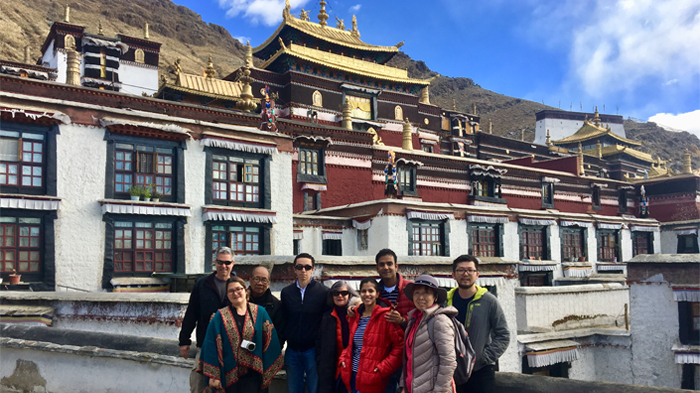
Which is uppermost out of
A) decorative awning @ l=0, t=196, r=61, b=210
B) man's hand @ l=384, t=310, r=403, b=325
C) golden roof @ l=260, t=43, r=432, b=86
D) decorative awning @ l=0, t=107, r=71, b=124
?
golden roof @ l=260, t=43, r=432, b=86

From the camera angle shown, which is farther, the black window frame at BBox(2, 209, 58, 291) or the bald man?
the black window frame at BBox(2, 209, 58, 291)

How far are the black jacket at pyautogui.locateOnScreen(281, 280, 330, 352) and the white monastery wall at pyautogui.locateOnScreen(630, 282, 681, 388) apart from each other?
16777mm

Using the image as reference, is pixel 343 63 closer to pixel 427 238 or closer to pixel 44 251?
pixel 427 238

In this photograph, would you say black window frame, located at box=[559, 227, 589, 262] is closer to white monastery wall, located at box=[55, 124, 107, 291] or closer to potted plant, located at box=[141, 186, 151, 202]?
potted plant, located at box=[141, 186, 151, 202]

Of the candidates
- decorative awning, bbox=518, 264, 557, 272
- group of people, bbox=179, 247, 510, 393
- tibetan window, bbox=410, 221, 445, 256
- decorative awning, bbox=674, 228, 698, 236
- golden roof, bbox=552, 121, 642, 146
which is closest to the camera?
group of people, bbox=179, 247, 510, 393

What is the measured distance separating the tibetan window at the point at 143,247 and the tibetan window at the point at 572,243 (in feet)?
75.4

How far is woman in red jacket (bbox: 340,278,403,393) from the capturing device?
575 centimetres

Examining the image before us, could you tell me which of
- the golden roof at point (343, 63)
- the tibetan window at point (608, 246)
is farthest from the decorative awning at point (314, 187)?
the tibetan window at point (608, 246)

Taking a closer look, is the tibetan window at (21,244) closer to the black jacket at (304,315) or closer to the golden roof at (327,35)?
the black jacket at (304,315)

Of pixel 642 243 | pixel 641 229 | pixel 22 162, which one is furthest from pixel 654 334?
pixel 22 162

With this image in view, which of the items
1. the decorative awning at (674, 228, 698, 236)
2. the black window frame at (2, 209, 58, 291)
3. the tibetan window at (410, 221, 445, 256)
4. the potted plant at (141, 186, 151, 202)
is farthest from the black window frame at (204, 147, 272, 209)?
the decorative awning at (674, 228, 698, 236)

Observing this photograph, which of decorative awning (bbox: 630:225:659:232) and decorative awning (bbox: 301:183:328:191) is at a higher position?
decorative awning (bbox: 301:183:328:191)

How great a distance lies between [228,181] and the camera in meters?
20.7

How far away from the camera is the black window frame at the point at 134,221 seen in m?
17.8
